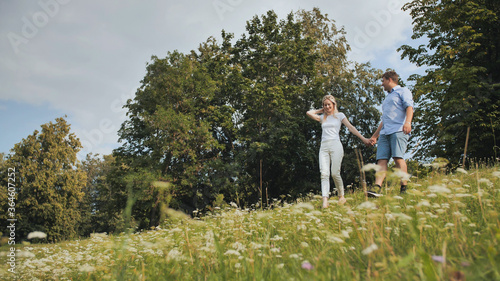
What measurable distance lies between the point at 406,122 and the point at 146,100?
60.0 ft

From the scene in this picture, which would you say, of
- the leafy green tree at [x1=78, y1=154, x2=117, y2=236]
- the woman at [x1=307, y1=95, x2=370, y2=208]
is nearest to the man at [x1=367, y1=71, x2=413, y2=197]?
the woman at [x1=307, y1=95, x2=370, y2=208]

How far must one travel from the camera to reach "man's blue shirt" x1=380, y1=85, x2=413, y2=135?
5595 millimetres

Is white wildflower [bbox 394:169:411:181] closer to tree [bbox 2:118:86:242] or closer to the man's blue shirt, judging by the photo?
the man's blue shirt

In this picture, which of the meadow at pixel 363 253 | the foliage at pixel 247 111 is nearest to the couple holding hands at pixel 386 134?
the meadow at pixel 363 253

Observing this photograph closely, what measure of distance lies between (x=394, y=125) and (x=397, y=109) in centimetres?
29

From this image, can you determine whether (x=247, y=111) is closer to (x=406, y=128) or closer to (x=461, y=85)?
(x=461, y=85)

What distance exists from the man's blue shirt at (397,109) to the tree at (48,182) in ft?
105

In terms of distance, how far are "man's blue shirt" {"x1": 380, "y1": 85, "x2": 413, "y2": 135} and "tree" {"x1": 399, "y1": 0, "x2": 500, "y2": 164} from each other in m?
9.41

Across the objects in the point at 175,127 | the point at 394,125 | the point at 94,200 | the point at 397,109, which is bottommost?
the point at 94,200

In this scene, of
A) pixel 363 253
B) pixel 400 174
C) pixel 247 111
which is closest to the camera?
pixel 363 253

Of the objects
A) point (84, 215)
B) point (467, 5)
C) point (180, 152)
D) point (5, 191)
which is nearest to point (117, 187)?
point (180, 152)

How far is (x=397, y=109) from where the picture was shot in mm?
5652

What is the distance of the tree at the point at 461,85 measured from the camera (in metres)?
13.6

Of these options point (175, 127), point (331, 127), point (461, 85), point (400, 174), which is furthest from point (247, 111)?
point (400, 174)
